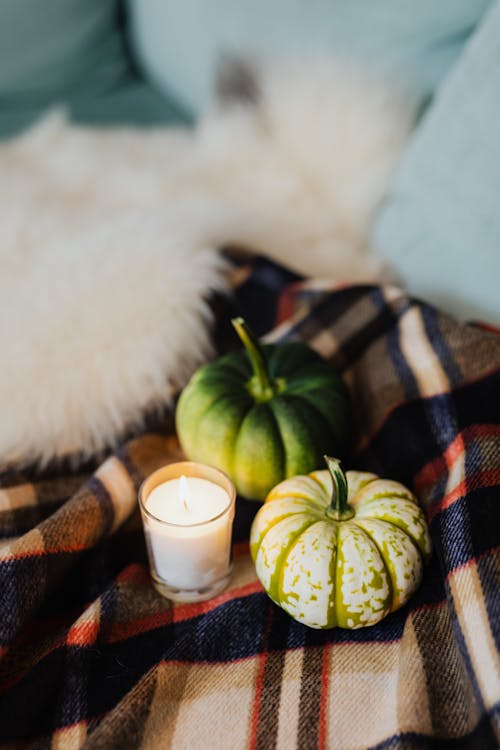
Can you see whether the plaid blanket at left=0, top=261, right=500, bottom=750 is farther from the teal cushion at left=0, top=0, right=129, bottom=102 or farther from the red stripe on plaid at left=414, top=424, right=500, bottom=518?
the teal cushion at left=0, top=0, right=129, bottom=102

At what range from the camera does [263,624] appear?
536 mm

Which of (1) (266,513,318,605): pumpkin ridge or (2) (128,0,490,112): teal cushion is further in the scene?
(2) (128,0,490,112): teal cushion

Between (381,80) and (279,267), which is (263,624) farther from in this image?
(381,80)

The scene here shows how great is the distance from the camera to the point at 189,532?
546mm

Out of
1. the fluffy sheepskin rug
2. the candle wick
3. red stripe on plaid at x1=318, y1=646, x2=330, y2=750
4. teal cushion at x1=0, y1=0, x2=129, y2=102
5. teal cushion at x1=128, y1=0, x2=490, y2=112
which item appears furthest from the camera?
teal cushion at x1=0, y1=0, x2=129, y2=102

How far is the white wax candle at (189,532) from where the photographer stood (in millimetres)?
551

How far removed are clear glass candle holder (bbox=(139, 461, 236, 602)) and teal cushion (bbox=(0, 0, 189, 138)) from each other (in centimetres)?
86

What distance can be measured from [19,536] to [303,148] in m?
0.67

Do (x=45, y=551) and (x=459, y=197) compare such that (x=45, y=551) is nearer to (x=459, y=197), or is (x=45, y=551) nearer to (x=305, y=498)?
(x=305, y=498)

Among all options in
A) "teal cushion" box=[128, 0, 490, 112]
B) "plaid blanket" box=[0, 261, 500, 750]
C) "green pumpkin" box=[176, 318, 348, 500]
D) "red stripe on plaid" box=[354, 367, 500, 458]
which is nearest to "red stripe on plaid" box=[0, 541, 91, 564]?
"plaid blanket" box=[0, 261, 500, 750]

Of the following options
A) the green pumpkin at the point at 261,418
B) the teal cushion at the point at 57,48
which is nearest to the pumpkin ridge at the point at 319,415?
the green pumpkin at the point at 261,418

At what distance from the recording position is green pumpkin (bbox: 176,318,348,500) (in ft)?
2.02

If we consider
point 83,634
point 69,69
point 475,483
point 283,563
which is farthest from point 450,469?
point 69,69

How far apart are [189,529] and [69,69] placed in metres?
1.07
